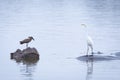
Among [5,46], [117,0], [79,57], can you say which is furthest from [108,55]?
[117,0]

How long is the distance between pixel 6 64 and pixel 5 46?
6415 mm

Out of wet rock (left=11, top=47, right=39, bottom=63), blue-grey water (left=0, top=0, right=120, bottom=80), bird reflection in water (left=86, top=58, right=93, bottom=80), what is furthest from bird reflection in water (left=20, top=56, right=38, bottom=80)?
bird reflection in water (left=86, top=58, right=93, bottom=80)

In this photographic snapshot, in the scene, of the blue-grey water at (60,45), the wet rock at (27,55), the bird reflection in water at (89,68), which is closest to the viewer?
the bird reflection in water at (89,68)

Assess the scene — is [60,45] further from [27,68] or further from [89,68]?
[89,68]

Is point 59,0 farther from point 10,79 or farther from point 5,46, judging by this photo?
point 10,79

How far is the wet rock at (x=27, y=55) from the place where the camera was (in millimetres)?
33500

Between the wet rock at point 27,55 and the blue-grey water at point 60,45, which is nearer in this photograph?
the blue-grey water at point 60,45

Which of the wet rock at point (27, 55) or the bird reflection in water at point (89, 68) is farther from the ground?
the wet rock at point (27, 55)

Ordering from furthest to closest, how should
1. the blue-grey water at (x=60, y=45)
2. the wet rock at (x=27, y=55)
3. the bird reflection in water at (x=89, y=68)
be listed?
the wet rock at (x=27, y=55)
the blue-grey water at (x=60, y=45)
the bird reflection in water at (x=89, y=68)

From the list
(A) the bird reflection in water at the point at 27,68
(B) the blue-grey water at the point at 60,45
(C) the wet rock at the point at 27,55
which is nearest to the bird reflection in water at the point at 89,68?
(B) the blue-grey water at the point at 60,45

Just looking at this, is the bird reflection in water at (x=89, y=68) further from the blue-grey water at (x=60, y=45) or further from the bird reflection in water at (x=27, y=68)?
the bird reflection in water at (x=27, y=68)

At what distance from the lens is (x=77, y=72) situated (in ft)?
101

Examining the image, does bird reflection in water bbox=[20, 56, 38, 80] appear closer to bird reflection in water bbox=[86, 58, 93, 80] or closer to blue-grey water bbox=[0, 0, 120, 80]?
blue-grey water bbox=[0, 0, 120, 80]

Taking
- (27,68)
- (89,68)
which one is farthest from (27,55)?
(89,68)
